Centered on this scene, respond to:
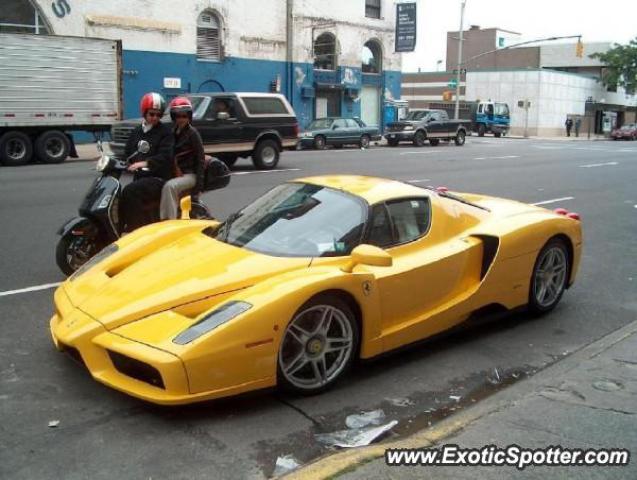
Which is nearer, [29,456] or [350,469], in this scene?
[350,469]

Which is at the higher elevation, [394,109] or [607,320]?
[394,109]

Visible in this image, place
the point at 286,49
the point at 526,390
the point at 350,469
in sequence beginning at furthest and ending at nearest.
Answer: the point at 286,49 → the point at 526,390 → the point at 350,469

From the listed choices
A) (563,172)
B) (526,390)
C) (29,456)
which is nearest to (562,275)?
(526,390)

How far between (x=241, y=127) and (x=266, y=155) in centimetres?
101

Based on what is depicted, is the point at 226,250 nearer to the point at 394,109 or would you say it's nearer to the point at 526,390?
the point at 526,390

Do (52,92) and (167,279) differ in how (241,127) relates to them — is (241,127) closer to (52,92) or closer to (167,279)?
(52,92)

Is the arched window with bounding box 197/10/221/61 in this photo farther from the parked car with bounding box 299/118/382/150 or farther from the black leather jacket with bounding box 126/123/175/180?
the black leather jacket with bounding box 126/123/175/180

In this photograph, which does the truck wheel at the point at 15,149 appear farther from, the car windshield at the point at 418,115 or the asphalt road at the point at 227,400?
the car windshield at the point at 418,115

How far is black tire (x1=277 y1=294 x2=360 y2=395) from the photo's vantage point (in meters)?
3.90

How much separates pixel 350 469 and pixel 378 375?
1.46 metres

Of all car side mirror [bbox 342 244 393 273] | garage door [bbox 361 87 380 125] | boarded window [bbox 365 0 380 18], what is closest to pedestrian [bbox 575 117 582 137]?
garage door [bbox 361 87 380 125]

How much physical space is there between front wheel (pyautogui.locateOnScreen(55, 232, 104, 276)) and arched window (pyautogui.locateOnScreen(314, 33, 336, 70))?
29.9 m

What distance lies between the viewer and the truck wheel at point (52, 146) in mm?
18625

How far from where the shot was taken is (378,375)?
449cm
